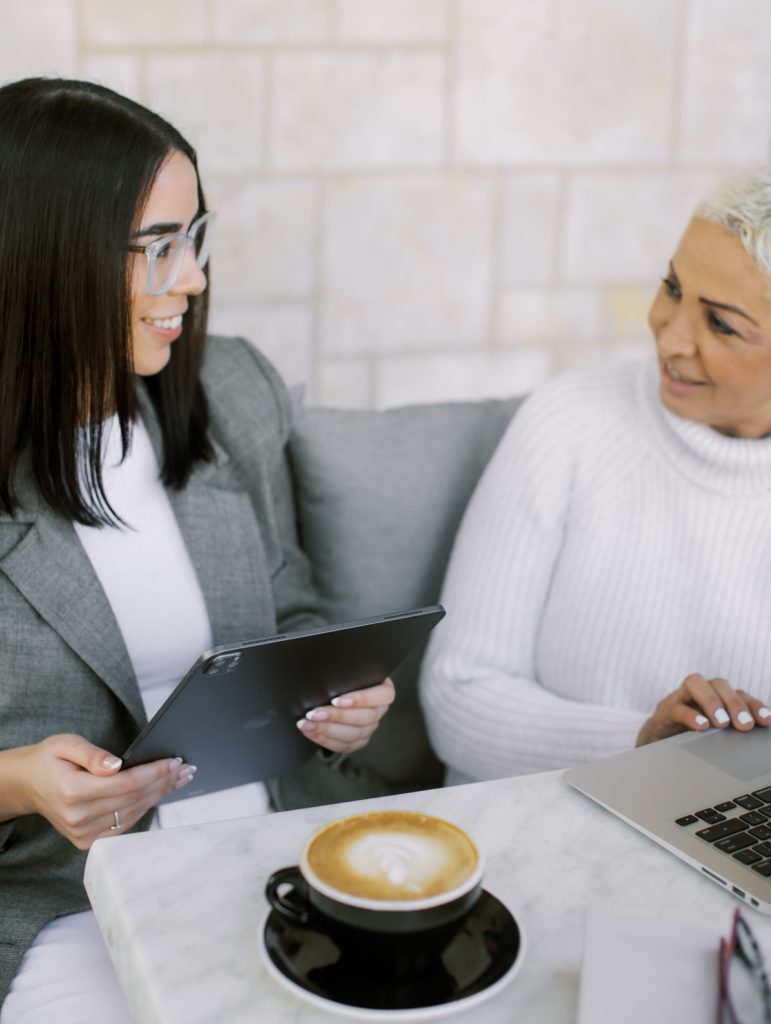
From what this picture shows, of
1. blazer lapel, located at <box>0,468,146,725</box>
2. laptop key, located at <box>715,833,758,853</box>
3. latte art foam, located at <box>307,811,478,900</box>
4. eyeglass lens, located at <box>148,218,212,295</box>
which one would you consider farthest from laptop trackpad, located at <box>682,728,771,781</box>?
eyeglass lens, located at <box>148,218,212,295</box>

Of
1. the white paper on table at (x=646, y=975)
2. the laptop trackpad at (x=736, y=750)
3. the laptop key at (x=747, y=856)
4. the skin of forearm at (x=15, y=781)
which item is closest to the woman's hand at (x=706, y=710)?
the laptop trackpad at (x=736, y=750)

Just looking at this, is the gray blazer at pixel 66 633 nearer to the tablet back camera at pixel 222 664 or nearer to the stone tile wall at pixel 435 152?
the tablet back camera at pixel 222 664

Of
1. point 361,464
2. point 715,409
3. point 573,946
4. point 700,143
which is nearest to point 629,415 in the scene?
point 715,409

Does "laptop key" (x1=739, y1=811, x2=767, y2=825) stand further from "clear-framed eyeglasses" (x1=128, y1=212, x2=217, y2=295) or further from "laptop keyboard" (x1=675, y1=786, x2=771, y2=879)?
"clear-framed eyeglasses" (x1=128, y1=212, x2=217, y2=295)

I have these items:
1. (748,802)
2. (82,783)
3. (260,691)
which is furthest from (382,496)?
(748,802)

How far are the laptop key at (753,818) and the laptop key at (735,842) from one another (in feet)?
0.08

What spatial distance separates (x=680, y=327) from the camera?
4.55 ft

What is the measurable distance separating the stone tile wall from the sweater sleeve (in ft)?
2.80

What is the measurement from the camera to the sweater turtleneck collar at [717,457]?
1.39 meters

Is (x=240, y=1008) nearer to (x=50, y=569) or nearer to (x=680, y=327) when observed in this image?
(x=50, y=569)

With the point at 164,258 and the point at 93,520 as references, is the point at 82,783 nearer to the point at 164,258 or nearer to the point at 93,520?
the point at 93,520

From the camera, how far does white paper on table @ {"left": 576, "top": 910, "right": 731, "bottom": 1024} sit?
0.68 m

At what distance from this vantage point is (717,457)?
140 cm

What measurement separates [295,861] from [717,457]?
79cm
